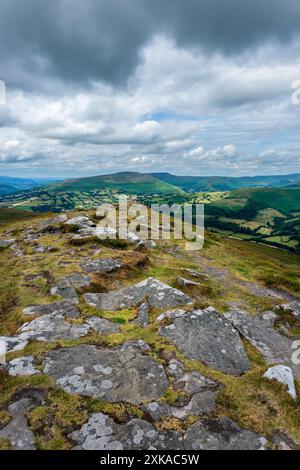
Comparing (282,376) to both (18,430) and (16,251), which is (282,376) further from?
(16,251)

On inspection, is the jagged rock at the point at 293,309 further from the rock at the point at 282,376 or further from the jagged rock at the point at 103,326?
the jagged rock at the point at 103,326

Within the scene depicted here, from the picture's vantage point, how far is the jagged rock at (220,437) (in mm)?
10500

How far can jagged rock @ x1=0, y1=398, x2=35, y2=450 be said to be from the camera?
10281 mm

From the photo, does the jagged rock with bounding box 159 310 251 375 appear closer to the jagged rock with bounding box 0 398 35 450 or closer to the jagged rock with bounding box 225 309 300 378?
the jagged rock with bounding box 225 309 300 378

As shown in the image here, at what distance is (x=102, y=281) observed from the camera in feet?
92.9

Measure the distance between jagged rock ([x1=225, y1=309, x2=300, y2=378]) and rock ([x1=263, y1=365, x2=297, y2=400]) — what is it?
2444 mm

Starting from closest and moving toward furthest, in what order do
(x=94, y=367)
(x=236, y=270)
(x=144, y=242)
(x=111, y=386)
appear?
(x=111, y=386)
(x=94, y=367)
(x=236, y=270)
(x=144, y=242)

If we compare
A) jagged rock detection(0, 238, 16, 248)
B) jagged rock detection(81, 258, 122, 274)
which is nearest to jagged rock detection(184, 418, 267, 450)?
jagged rock detection(81, 258, 122, 274)

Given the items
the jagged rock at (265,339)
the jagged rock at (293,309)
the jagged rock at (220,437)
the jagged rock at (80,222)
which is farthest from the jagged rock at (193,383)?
the jagged rock at (80,222)

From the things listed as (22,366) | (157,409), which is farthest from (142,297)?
(157,409)

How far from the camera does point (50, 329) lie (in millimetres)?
18656

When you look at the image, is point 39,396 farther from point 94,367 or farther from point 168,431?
point 168,431
